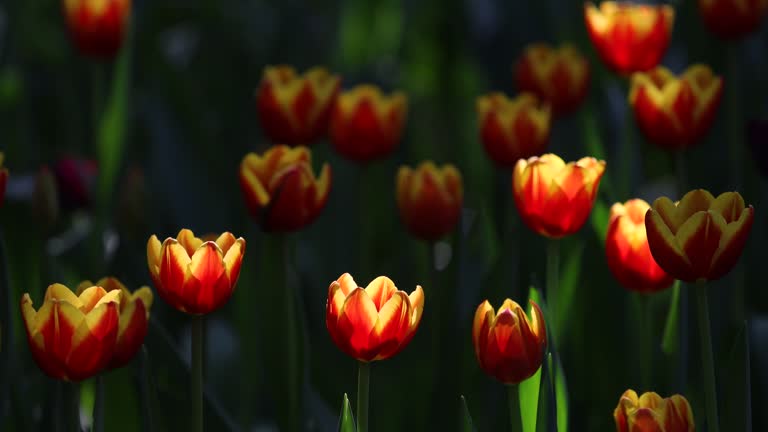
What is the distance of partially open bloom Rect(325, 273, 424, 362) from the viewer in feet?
3.27

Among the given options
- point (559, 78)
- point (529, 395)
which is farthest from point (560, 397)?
point (559, 78)

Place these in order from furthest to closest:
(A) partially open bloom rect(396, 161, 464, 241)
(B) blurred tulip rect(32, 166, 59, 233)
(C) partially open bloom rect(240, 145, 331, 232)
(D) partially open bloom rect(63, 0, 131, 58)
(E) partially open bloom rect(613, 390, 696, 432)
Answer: (D) partially open bloom rect(63, 0, 131, 58), (B) blurred tulip rect(32, 166, 59, 233), (A) partially open bloom rect(396, 161, 464, 241), (C) partially open bloom rect(240, 145, 331, 232), (E) partially open bloom rect(613, 390, 696, 432)

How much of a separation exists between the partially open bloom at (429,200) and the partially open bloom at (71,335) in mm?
464

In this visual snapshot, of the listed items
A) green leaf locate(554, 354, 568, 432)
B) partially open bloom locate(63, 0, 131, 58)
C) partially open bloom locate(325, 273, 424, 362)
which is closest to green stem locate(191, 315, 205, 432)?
partially open bloom locate(325, 273, 424, 362)

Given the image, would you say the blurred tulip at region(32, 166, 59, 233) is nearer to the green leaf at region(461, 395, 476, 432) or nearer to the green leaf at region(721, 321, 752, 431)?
the green leaf at region(461, 395, 476, 432)

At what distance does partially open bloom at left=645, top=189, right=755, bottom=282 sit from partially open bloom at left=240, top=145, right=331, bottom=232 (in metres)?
0.39

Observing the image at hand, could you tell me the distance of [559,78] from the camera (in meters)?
1.64

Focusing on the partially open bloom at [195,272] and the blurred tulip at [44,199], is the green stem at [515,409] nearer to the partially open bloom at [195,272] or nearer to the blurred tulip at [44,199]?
the partially open bloom at [195,272]

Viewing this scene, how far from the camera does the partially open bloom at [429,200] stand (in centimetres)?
137

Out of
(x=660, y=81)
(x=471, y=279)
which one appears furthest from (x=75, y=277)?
(x=660, y=81)

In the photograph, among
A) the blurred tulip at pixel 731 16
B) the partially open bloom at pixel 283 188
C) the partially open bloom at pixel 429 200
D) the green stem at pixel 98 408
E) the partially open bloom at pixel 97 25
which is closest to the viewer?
the green stem at pixel 98 408

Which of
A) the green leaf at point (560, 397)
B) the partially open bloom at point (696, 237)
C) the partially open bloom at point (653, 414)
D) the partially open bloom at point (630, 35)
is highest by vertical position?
the partially open bloom at point (630, 35)

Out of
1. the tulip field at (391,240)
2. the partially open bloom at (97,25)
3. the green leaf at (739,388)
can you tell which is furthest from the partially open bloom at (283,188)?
the partially open bloom at (97,25)

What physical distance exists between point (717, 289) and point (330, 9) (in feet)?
4.68
